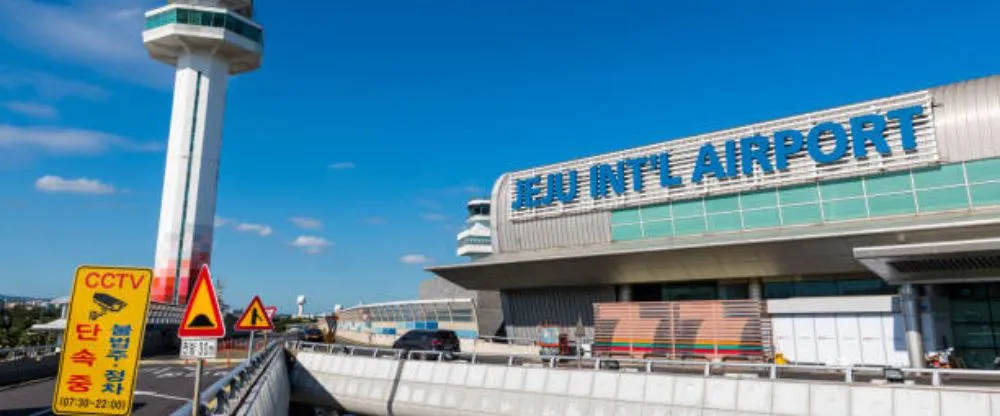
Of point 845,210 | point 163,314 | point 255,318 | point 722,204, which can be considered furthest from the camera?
point 163,314

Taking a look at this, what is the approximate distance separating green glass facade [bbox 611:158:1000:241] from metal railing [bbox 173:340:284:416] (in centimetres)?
2403

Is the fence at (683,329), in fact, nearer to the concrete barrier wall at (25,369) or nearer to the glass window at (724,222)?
the glass window at (724,222)

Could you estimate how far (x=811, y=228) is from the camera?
31.3 metres

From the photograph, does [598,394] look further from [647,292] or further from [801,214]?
[647,292]

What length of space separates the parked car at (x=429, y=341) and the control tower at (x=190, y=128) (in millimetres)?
51566

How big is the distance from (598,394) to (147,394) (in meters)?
16.6

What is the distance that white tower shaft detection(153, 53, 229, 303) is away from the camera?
7412 cm

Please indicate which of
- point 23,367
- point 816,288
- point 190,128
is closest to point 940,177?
point 816,288

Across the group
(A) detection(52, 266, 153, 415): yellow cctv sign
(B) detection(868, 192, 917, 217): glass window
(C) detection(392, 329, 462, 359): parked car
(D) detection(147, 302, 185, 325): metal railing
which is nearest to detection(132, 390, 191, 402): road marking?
(C) detection(392, 329, 462, 359): parked car

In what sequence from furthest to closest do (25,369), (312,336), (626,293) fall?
(312,336) → (626,293) → (25,369)

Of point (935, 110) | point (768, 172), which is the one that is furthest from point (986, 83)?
point (768, 172)

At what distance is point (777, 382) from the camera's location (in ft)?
49.8

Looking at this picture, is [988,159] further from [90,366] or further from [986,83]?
[90,366]

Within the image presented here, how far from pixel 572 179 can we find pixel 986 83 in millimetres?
22296
